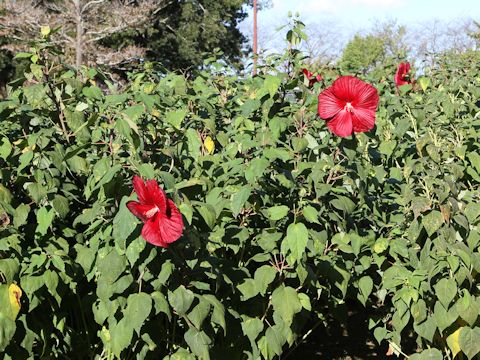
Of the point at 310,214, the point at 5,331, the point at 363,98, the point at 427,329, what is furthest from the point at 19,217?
the point at 427,329

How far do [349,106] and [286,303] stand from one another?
71cm

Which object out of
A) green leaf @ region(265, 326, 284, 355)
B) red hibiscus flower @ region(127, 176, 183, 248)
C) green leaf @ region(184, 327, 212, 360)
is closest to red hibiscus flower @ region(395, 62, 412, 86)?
green leaf @ region(265, 326, 284, 355)

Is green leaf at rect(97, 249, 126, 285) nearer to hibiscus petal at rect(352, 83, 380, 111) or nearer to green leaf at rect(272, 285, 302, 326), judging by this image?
green leaf at rect(272, 285, 302, 326)

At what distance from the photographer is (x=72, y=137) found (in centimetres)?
268

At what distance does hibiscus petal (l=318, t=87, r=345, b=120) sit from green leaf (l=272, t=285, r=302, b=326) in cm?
62

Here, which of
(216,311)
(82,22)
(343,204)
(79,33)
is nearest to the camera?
(216,311)

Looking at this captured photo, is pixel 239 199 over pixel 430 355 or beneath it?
over

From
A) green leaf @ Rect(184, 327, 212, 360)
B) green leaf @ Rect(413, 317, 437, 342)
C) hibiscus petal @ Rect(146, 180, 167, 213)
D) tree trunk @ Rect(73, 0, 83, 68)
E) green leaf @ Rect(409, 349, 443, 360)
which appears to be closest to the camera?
hibiscus petal @ Rect(146, 180, 167, 213)

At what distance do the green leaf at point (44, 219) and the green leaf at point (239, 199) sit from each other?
0.60 meters

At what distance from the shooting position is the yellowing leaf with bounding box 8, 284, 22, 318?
215 cm

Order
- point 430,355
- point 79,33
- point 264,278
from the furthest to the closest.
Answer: point 79,33, point 430,355, point 264,278

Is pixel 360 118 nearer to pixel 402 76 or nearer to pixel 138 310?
pixel 138 310

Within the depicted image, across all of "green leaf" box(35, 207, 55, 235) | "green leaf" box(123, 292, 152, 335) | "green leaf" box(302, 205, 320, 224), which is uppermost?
"green leaf" box(302, 205, 320, 224)

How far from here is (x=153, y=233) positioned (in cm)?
194
